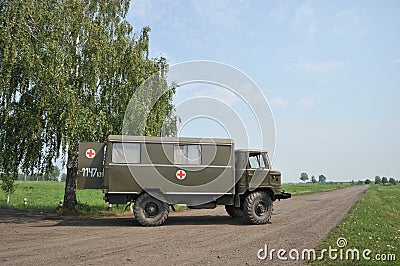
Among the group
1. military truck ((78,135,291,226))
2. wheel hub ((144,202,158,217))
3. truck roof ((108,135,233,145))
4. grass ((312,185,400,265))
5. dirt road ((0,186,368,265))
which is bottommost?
dirt road ((0,186,368,265))

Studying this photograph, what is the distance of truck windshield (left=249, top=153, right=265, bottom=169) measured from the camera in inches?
661

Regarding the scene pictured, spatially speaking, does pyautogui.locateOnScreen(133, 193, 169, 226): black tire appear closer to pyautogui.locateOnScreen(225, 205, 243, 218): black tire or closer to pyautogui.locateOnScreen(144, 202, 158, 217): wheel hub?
pyautogui.locateOnScreen(144, 202, 158, 217): wheel hub

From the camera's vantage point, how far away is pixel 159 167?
15609 mm

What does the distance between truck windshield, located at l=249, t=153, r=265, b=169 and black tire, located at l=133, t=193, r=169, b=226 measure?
4.03 metres

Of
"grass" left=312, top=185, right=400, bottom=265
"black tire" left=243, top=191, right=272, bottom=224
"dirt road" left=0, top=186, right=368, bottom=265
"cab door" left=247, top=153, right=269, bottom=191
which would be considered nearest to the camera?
"grass" left=312, top=185, right=400, bottom=265

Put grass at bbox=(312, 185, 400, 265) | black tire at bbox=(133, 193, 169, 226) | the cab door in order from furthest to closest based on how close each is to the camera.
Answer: the cab door, black tire at bbox=(133, 193, 169, 226), grass at bbox=(312, 185, 400, 265)

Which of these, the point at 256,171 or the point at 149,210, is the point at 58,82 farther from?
the point at 256,171

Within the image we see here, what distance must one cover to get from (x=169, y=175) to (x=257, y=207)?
393 cm

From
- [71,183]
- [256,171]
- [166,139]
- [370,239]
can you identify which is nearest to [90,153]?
[166,139]

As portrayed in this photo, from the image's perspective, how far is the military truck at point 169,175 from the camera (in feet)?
50.5

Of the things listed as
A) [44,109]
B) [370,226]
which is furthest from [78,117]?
[370,226]

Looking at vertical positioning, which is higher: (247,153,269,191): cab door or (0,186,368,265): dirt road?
(247,153,269,191): cab door

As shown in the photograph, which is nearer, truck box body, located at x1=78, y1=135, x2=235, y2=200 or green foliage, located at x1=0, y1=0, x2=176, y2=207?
truck box body, located at x1=78, y1=135, x2=235, y2=200

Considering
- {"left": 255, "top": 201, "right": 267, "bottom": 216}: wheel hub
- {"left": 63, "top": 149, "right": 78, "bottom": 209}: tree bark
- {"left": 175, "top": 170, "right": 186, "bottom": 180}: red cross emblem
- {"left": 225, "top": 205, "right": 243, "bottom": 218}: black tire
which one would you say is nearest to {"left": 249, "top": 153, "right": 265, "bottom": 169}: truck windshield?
{"left": 255, "top": 201, "right": 267, "bottom": 216}: wheel hub
